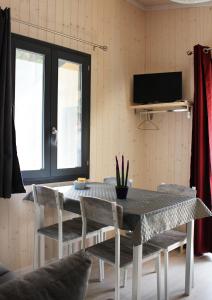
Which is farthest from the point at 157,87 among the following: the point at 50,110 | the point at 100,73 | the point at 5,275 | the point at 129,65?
the point at 5,275

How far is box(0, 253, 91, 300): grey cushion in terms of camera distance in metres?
0.94

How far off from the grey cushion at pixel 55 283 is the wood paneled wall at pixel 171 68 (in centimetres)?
310

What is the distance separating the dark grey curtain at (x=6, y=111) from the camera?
2.66 meters

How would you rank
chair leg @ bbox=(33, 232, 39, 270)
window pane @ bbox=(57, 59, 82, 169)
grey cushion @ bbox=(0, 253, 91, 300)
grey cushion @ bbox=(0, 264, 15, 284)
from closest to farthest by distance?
1. grey cushion @ bbox=(0, 253, 91, 300)
2. grey cushion @ bbox=(0, 264, 15, 284)
3. chair leg @ bbox=(33, 232, 39, 270)
4. window pane @ bbox=(57, 59, 82, 169)

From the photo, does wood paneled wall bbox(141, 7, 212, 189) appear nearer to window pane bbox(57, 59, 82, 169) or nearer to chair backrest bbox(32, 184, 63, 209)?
window pane bbox(57, 59, 82, 169)

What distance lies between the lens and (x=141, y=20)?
4215mm

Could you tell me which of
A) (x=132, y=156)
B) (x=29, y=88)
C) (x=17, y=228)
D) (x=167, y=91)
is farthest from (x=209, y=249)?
(x=29, y=88)

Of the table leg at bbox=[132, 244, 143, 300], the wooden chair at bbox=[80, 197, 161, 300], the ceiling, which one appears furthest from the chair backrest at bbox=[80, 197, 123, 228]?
the ceiling

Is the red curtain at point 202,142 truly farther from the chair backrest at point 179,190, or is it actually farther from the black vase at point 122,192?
the black vase at point 122,192

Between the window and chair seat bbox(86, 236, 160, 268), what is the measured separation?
39.2 inches

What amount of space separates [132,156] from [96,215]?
197 centimetres

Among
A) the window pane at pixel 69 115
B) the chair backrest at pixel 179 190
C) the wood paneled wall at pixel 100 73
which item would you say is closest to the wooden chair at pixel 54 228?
the wood paneled wall at pixel 100 73

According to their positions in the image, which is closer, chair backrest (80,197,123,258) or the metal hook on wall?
chair backrest (80,197,123,258)

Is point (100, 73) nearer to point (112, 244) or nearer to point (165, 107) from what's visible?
point (165, 107)
